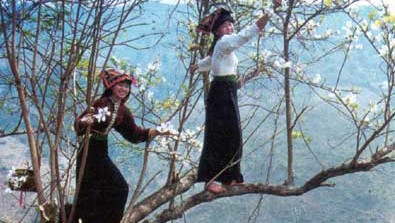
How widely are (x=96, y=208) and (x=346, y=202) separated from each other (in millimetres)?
61580

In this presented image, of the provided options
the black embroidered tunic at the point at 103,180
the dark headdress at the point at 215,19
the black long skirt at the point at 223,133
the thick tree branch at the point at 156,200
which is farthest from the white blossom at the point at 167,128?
the thick tree branch at the point at 156,200

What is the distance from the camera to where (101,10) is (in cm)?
218

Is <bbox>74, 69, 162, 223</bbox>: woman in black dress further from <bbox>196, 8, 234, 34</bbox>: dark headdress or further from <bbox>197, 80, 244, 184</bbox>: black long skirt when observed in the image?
<bbox>196, 8, 234, 34</bbox>: dark headdress

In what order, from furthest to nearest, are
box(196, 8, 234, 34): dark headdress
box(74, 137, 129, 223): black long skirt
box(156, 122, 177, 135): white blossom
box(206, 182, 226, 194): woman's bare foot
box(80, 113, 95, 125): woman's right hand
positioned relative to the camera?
box(206, 182, 226, 194): woman's bare foot → box(196, 8, 234, 34): dark headdress → box(74, 137, 129, 223): black long skirt → box(156, 122, 177, 135): white blossom → box(80, 113, 95, 125): woman's right hand

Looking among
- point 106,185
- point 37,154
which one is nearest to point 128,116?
point 106,185

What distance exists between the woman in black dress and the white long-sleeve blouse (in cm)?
65

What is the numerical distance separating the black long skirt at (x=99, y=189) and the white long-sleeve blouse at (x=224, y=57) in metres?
0.95

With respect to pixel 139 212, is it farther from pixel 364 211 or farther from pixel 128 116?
pixel 364 211

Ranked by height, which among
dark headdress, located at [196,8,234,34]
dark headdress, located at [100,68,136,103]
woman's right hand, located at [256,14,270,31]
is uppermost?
dark headdress, located at [196,8,234,34]

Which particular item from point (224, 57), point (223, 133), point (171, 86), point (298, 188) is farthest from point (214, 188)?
point (171, 86)

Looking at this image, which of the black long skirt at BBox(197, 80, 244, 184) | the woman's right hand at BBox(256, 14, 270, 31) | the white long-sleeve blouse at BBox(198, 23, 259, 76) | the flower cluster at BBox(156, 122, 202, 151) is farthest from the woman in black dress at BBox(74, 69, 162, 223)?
the woman's right hand at BBox(256, 14, 270, 31)

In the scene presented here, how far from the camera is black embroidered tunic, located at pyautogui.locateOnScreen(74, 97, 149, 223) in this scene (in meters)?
3.65

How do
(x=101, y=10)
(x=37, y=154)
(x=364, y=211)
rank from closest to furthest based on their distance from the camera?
(x=101, y=10), (x=37, y=154), (x=364, y=211)

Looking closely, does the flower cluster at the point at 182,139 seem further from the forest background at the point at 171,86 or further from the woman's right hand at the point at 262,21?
the woman's right hand at the point at 262,21
